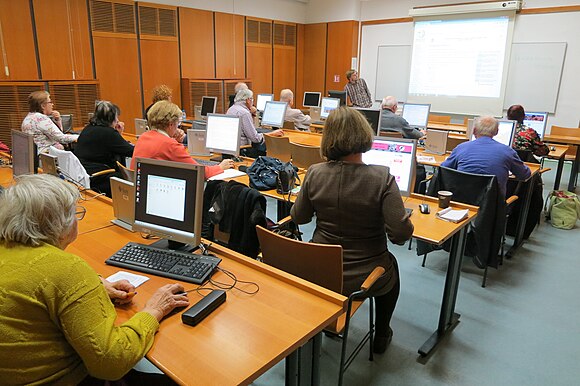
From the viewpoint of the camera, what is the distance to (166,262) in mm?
1780

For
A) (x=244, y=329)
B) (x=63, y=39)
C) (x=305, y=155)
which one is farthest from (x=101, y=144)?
(x=63, y=39)

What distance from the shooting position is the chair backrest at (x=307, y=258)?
1791 mm

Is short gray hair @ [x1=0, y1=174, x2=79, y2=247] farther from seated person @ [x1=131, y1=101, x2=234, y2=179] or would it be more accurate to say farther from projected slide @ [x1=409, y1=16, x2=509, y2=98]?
projected slide @ [x1=409, y1=16, x2=509, y2=98]

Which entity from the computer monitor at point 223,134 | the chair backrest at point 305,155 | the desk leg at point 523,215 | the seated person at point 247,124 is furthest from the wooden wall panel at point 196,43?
the desk leg at point 523,215

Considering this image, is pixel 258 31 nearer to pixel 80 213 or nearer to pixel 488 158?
pixel 488 158

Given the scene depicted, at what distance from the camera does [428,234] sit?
7.23 ft

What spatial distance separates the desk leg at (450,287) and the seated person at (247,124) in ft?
9.88

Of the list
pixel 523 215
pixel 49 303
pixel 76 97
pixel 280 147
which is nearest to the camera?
pixel 49 303

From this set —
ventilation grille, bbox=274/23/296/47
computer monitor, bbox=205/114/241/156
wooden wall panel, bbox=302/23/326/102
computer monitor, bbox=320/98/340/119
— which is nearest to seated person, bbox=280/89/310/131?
computer monitor, bbox=320/98/340/119

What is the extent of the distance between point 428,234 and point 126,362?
1598mm

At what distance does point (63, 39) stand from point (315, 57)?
569 centimetres

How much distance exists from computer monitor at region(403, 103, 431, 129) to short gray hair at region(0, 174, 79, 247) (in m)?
5.63

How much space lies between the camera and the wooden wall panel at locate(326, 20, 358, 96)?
9625mm

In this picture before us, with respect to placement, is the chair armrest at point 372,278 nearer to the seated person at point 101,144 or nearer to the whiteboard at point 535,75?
the seated person at point 101,144
